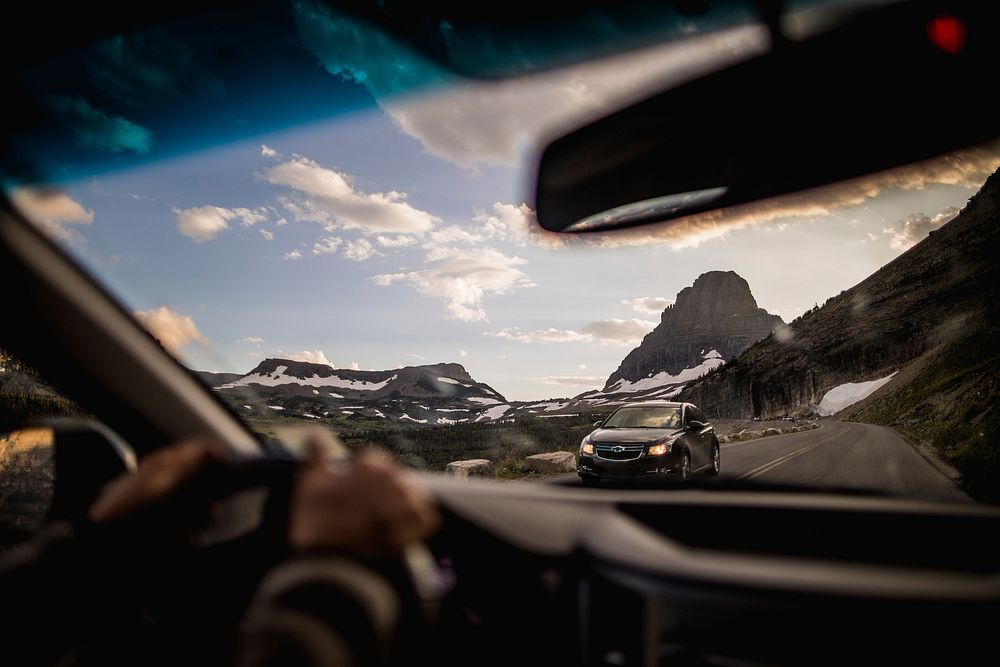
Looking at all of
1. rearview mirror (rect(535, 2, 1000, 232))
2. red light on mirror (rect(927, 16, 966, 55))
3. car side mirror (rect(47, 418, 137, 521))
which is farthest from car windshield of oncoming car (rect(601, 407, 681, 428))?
red light on mirror (rect(927, 16, 966, 55))

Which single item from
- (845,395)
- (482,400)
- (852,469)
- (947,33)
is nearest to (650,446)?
(947,33)

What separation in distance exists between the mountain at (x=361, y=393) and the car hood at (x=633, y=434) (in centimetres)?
255

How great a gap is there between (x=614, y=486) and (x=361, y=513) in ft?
4.84

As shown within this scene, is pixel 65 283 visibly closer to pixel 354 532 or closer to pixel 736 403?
pixel 354 532

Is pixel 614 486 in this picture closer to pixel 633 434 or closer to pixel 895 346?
pixel 633 434

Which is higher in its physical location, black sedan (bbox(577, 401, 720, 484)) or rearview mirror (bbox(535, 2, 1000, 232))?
rearview mirror (bbox(535, 2, 1000, 232))

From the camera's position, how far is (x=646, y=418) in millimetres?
10555

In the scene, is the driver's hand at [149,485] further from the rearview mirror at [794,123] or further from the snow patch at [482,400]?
the snow patch at [482,400]

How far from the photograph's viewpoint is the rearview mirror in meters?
1.48

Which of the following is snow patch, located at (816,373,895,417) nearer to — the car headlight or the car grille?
the car headlight

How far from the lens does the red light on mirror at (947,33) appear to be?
4.69ft

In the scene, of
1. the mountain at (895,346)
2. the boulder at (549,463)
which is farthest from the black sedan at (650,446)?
the mountain at (895,346)

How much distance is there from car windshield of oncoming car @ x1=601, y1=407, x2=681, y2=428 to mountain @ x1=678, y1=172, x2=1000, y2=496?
81.0 feet

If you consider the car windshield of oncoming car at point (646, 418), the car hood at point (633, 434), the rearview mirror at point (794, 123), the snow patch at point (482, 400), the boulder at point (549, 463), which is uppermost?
the rearview mirror at point (794, 123)
